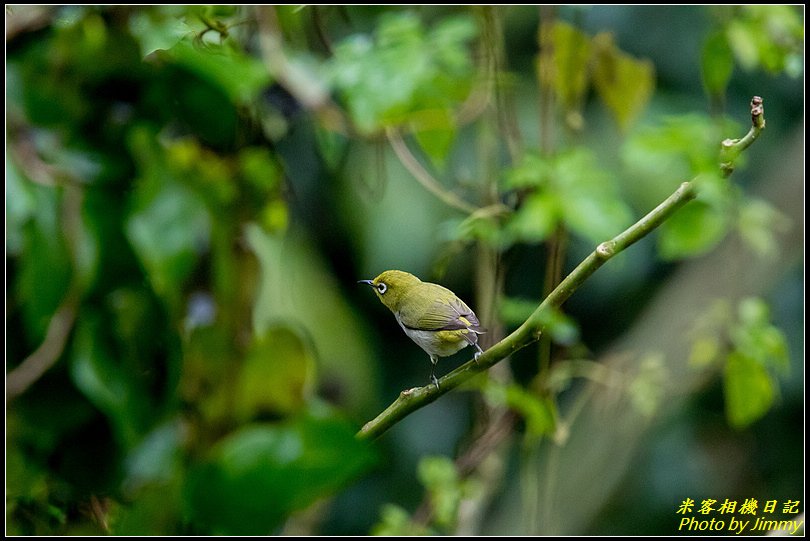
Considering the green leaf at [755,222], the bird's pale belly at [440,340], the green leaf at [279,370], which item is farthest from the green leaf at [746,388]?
the bird's pale belly at [440,340]

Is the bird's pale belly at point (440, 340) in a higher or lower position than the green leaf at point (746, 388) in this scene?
higher

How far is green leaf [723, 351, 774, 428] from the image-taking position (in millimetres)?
1189

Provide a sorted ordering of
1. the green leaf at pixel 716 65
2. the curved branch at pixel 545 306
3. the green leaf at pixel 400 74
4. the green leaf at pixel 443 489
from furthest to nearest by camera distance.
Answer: the green leaf at pixel 443 489, the green leaf at pixel 400 74, the green leaf at pixel 716 65, the curved branch at pixel 545 306

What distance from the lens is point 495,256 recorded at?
1110 mm

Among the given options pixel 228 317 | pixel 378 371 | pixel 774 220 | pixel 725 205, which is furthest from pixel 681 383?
pixel 228 317

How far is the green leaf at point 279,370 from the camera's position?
0.70 m

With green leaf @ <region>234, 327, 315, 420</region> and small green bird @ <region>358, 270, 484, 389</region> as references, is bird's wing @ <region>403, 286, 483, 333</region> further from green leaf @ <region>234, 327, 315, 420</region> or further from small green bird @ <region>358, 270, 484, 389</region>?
green leaf @ <region>234, 327, 315, 420</region>

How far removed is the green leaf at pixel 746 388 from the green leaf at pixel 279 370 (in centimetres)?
74

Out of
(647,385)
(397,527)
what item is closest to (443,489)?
(397,527)

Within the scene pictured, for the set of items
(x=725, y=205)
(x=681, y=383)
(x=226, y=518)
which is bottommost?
(x=681, y=383)

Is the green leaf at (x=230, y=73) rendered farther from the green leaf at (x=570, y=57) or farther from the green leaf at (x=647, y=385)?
the green leaf at (x=647, y=385)

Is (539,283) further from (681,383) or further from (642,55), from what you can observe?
(642,55)

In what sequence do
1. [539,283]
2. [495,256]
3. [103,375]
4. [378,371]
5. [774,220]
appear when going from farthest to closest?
[774,220] < [539,283] < [378,371] < [495,256] < [103,375]

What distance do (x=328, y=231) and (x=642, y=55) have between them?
3.31ft
